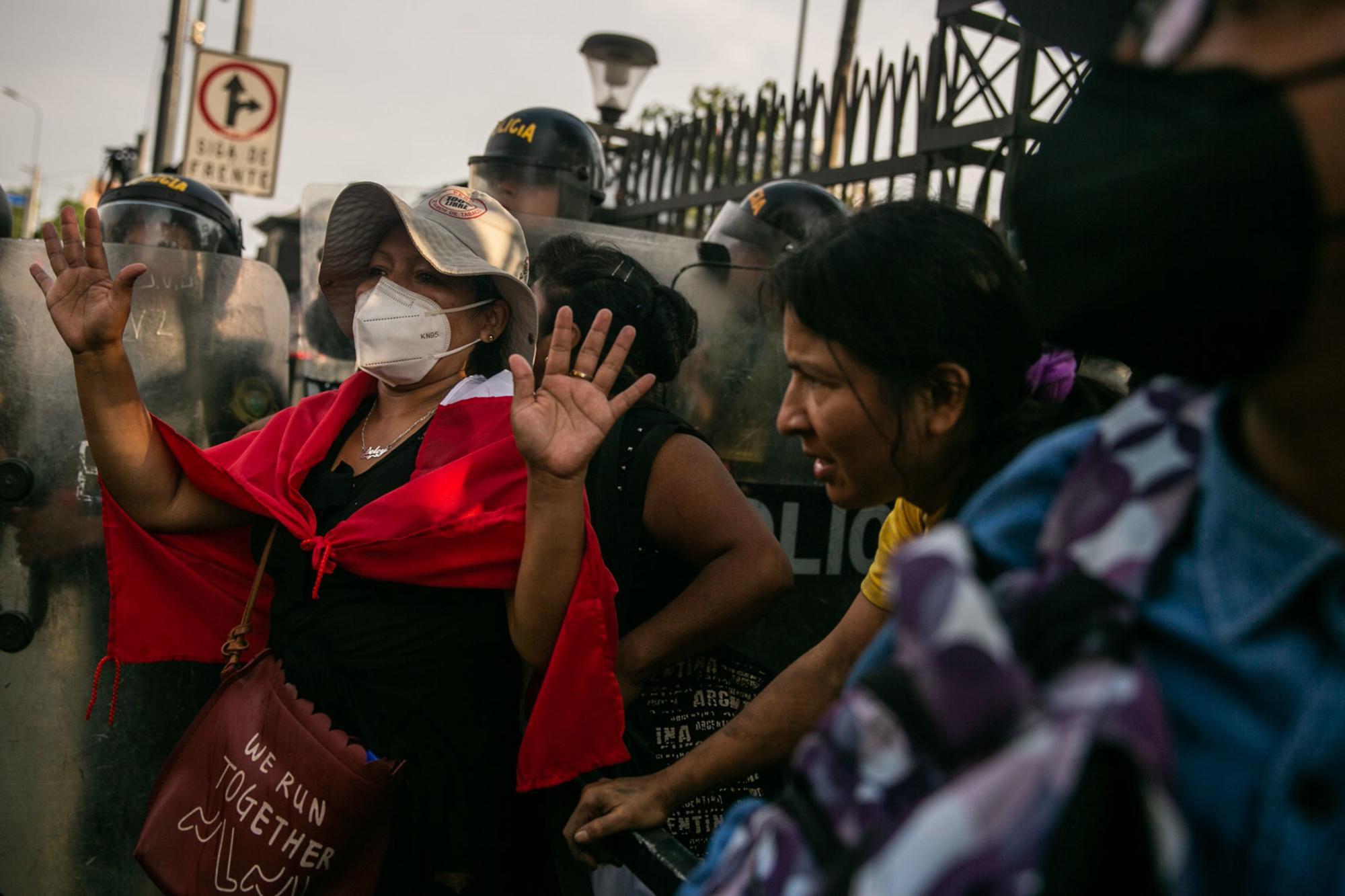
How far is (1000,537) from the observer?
0.89 meters

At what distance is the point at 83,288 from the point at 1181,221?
2.17m

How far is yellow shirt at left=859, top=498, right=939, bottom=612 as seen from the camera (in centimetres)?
190

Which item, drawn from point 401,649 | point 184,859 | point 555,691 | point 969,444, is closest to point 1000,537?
point 969,444

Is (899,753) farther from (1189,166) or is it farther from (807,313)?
(807,313)

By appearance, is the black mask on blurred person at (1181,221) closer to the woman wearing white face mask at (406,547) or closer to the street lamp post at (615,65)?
the woman wearing white face mask at (406,547)

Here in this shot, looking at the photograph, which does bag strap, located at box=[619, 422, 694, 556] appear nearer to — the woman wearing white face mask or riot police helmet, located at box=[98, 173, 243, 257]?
the woman wearing white face mask

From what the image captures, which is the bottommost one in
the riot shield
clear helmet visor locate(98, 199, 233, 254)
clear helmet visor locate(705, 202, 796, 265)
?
the riot shield

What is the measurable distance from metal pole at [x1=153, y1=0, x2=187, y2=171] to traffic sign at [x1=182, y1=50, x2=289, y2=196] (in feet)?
9.41

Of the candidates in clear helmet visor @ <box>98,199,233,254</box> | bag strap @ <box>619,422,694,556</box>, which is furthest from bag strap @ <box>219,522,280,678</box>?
clear helmet visor @ <box>98,199,233,254</box>

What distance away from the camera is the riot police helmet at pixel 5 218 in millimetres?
4822

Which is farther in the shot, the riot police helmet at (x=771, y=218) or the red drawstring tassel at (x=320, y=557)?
the riot police helmet at (x=771, y=218)

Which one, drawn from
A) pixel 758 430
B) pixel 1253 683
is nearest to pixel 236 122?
pixel 758 430

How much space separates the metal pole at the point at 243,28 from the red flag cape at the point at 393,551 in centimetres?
1072

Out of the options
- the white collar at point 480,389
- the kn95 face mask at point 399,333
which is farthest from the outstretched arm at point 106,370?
the white collar at point 480,389
